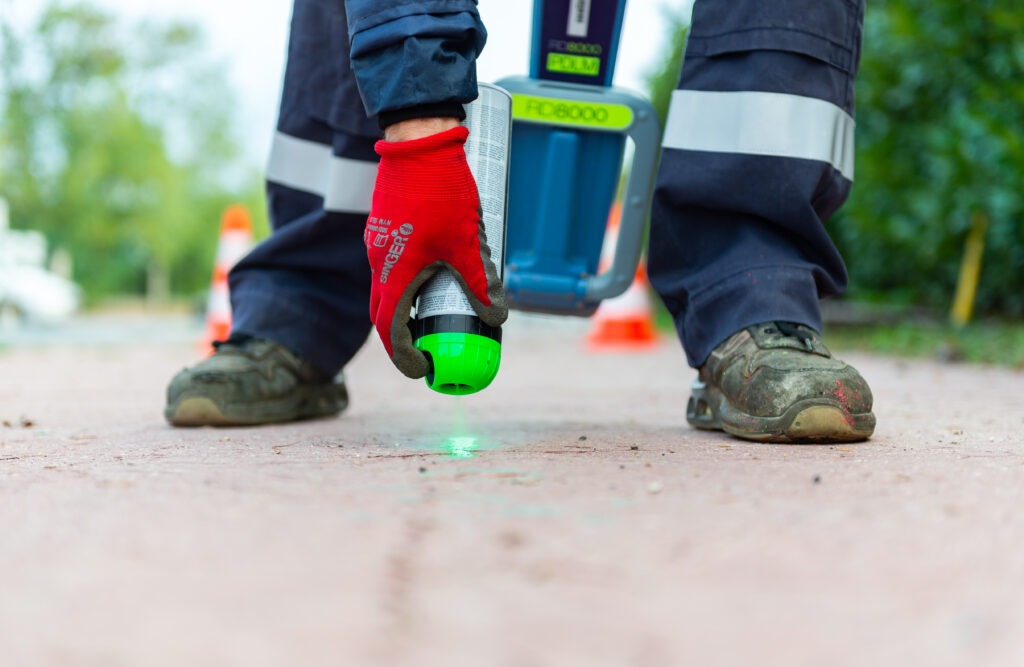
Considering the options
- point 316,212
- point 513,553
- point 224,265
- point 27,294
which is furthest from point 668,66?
point 513,553

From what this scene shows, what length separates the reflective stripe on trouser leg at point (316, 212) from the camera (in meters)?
1.79

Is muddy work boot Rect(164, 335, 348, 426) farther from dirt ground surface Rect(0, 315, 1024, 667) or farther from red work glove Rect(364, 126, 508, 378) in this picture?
red work glove Rect(364, 126, 508, 378)

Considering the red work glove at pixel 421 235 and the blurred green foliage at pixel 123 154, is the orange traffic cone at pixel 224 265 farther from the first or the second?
the red work glove at pixel 421 235

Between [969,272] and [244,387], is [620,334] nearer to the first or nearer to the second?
[969,272]

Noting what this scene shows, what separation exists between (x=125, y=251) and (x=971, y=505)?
19.0 metres

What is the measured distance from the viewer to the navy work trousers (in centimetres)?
155

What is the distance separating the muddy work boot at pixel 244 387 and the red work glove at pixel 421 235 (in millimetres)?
535

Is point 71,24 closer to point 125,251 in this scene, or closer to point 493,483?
point 125,251

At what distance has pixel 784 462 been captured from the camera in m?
1.20

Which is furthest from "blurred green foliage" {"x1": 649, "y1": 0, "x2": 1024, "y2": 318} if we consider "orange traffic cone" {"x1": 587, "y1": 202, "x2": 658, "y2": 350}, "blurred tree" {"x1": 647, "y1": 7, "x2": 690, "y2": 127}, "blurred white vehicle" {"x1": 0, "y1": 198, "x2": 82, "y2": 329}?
"blurred white vehicle" {"x1": 0, "y1": 198, "x2": 82, "y2": 329}

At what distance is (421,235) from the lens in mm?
1266

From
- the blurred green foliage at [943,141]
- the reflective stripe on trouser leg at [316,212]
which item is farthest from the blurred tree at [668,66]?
the reflective stripe on trouser leg at [316,212]

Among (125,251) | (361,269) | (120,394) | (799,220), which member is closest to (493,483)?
(799,220)

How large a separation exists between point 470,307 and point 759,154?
601 millimetres
